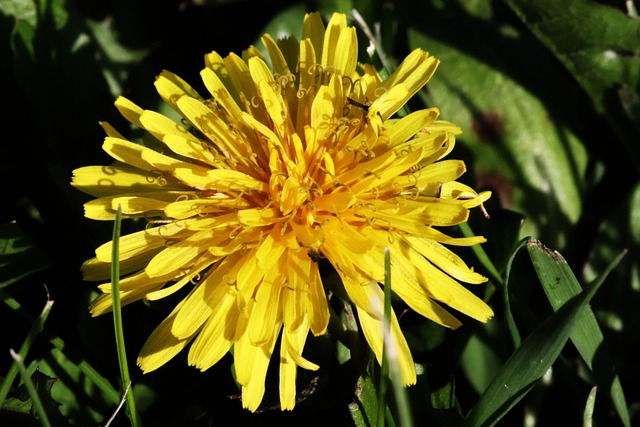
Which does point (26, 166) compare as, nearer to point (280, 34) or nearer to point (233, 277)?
point (280, 34)

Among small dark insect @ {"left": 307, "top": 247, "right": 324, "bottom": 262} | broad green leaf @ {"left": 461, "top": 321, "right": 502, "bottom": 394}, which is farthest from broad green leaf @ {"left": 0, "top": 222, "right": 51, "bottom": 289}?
broad green leaf @ {"left": 461, "top": 321, "right": 502, "bottom": 394}

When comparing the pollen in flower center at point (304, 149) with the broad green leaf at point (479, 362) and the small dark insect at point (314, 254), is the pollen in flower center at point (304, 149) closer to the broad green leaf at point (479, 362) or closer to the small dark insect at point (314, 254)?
the small dark insect at point (314, 254)

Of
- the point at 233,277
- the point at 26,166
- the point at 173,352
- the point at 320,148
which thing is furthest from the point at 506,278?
the point at 26,166

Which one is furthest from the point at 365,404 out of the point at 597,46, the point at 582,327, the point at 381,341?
the point at 597,46

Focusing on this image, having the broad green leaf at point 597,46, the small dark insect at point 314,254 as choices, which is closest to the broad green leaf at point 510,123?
the broad green leaf at point 597,46

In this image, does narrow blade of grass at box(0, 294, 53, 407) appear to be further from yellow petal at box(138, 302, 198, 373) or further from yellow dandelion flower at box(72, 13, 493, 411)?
yellow petal at box(138, 302, 198, 373)

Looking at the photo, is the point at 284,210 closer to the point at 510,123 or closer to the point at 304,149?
the point at 304,149
